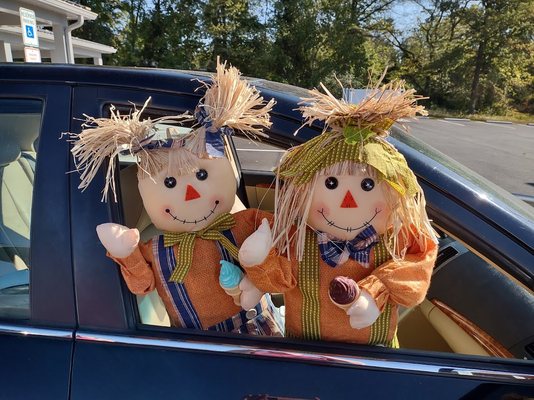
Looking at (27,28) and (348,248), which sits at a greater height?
(27,28)

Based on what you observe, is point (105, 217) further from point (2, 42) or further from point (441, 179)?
point (2, 42)

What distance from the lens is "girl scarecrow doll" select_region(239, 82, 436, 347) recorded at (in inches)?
46.1

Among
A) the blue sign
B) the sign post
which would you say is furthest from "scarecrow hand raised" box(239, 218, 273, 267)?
the blue sign

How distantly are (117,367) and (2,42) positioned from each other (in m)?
12.1

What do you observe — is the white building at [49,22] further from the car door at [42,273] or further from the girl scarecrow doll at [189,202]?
the girl scarecrow doll at [189,202]

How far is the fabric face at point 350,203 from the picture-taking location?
1.20 m

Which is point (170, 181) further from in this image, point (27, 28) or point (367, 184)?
point (27, 28)

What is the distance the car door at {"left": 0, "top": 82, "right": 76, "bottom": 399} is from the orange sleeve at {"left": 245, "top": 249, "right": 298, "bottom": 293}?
475mm

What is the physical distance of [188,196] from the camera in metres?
1.25

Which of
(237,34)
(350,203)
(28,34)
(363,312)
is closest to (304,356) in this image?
(363,312)

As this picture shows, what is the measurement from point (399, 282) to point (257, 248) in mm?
369

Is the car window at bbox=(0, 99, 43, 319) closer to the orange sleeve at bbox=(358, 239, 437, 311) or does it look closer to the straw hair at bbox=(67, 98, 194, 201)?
the straw hair at bbox=(67, 98, 194, 201)

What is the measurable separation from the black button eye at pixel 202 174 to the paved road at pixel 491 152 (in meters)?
1.88

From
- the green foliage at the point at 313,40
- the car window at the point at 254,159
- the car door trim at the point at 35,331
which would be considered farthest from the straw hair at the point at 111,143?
the green foliage at the point at 313,40
